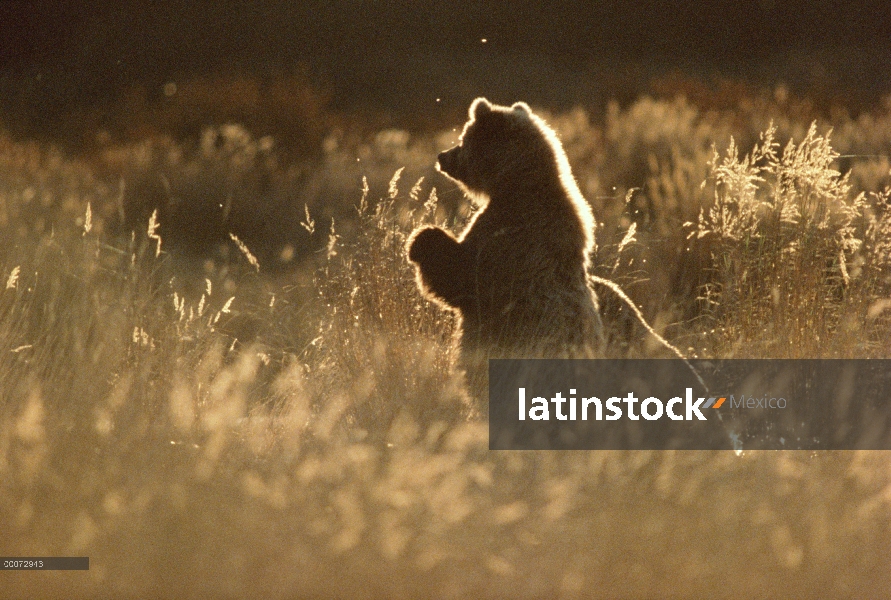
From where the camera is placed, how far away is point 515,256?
214 inches

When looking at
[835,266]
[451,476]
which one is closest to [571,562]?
[451,476]

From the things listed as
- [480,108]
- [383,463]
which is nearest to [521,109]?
[480,108]

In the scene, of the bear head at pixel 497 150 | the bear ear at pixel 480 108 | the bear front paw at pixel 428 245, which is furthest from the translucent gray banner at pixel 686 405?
the bear ear at pixel 480 108

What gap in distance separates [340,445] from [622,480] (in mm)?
1338

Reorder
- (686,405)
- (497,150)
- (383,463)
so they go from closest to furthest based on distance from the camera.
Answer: (383,463) → (686,405) → (497,150)

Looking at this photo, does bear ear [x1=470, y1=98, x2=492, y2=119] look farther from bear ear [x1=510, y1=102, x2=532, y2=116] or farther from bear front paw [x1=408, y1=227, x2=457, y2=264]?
bear front paw [x1=408, y1=227, x2=457, y2=264]

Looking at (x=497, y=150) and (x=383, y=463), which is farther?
(x=497, y=150)

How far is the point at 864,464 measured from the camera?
5.08 meters

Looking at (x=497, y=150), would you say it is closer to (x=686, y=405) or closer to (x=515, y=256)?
(x=515, y=256)

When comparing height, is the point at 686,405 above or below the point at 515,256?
below

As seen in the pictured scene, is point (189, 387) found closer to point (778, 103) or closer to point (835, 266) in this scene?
point (835, 266)

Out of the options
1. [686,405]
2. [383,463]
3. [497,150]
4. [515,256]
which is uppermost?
[497,150]

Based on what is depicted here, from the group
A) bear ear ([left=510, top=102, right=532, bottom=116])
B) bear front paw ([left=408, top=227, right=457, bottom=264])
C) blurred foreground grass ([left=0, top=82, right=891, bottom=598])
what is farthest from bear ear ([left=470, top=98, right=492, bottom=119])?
bear front paw ([left=408, top=227, right=457, bottom=264])

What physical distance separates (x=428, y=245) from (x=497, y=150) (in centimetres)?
73
